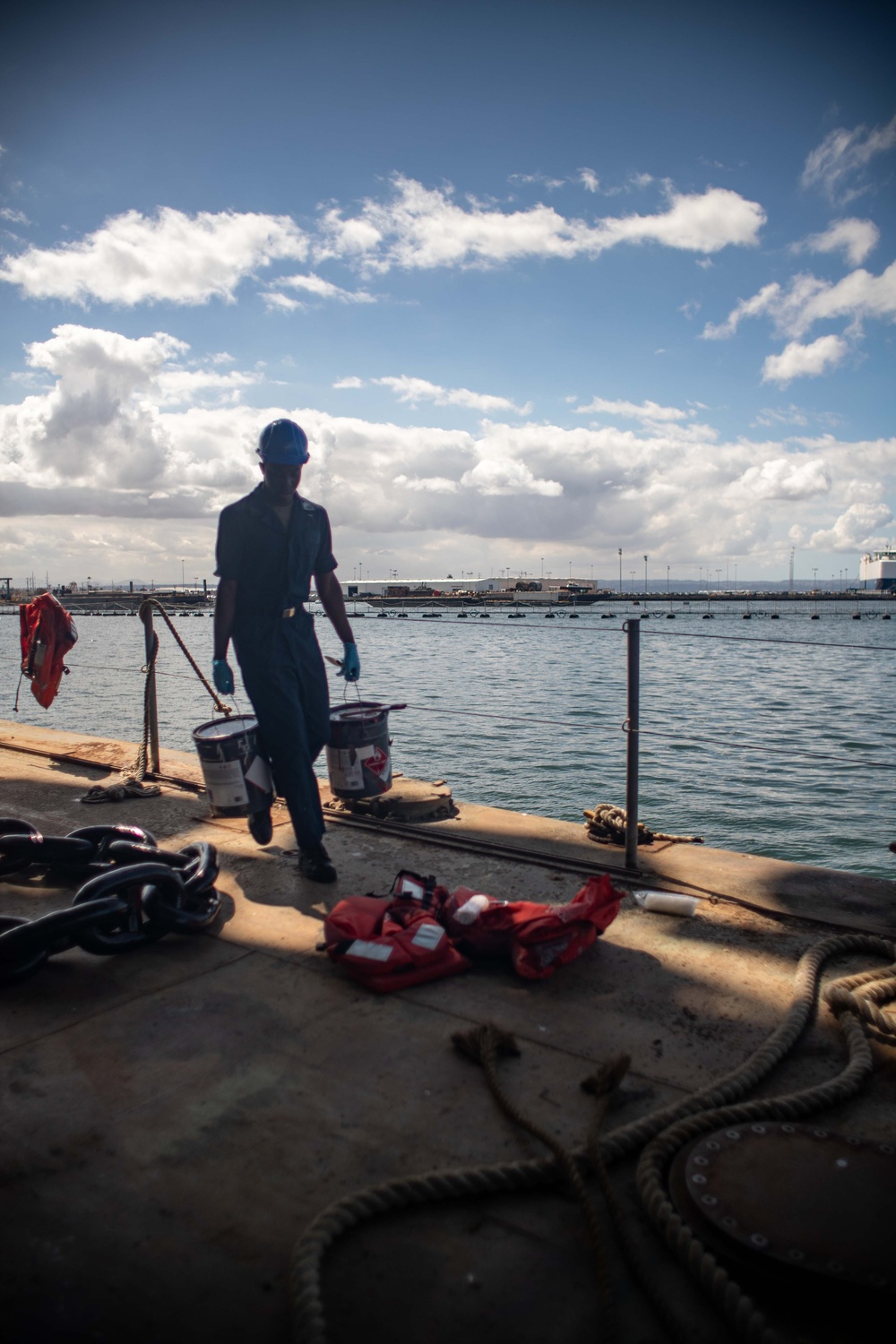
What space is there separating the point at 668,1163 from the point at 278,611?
2871 mm

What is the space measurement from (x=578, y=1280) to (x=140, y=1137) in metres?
1.10

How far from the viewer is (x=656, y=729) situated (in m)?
22.5

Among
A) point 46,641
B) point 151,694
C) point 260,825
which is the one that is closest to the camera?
point 260,825

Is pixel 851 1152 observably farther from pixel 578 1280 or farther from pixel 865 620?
pixel 865 620

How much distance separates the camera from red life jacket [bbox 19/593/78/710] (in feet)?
23.7

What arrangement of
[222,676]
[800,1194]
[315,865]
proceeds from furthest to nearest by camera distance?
[222,676]
[315,865]
[800,1194]

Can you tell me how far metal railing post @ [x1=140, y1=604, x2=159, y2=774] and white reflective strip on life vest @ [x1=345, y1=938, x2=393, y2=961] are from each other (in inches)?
137

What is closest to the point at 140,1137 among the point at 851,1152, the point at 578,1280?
the point at 578,1280

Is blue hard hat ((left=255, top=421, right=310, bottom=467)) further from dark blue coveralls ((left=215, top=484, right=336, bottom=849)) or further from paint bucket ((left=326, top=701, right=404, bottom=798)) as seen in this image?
paint bucket ((left=326, top=701, right=404, bottom=798))

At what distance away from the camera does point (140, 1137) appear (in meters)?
1.96

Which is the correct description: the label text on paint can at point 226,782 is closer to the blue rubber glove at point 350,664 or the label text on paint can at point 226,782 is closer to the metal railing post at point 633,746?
the blue rubber glove at point 350,664

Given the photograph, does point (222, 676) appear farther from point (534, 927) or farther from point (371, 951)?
point (534, 927)

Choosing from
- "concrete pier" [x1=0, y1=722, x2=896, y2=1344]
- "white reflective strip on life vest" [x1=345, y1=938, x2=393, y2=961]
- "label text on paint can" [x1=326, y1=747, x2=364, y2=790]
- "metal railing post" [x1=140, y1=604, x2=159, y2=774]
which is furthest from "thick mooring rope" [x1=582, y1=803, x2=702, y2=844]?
"metal railing post" [x1=140, y1=604, x2=159, y2=774]

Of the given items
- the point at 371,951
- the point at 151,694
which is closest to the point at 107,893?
the point at 371,951
